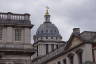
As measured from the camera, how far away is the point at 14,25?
127 feet

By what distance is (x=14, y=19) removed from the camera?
39438 mm

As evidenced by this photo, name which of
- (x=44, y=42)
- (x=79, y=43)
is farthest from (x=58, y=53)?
(x=44, y=42)

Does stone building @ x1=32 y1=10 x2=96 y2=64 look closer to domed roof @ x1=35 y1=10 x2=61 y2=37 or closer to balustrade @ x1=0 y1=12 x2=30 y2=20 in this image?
balustrade @ x1=0 y1=12 x2=30 y2=20

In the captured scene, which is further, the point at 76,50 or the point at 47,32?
the point at 47,32

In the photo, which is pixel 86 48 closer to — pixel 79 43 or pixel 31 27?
pixel 79 43

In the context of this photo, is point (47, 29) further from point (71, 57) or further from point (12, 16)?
point (12, 16)

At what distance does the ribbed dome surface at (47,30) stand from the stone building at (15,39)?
1587 inches

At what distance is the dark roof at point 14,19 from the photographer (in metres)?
38.6

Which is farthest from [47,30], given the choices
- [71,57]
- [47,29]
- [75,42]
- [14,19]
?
[14,19]

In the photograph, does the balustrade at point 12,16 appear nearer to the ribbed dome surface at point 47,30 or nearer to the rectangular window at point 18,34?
the rectangular window at point 18,34

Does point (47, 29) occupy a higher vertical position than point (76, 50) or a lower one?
higher

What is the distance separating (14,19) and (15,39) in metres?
2.57

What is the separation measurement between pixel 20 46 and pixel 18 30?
84.2 inches

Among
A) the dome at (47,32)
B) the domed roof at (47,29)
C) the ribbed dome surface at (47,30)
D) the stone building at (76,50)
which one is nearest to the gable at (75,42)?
the stone building at (76,50)
